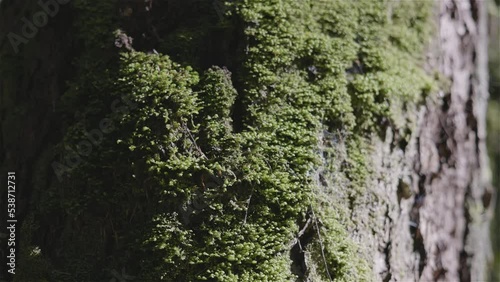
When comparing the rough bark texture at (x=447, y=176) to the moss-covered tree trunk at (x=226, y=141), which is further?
the rough bark texture at (x=447, y=176)

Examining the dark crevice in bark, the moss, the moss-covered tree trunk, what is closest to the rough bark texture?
the moss-covered tree trunk

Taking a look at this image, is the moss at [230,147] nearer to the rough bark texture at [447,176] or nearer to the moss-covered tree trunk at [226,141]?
the moss-covered tree trunk at [226,141]

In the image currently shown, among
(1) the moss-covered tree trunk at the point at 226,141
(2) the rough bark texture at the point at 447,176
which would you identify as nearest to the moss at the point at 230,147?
(1) the moss-covered tree trunk at the point at 226,141

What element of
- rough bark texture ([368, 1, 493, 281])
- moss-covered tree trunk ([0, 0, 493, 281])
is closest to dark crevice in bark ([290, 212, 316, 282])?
moss-covered tree trunk ([0, 0, 493, 281])

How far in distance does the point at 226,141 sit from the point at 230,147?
0.03 m

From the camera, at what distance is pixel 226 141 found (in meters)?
1.96

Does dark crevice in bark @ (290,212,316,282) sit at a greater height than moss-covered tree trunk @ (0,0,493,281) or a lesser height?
lesser

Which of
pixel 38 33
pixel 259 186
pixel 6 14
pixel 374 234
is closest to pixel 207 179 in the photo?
pixel 259 186

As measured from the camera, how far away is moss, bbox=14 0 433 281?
186 cm

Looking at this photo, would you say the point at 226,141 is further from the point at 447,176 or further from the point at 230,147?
the point at 447,176

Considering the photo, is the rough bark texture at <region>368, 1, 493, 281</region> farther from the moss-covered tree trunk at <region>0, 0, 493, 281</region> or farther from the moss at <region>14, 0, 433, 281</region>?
the moss at <region>14, 0, 433, 281</region>

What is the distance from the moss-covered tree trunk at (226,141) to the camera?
74.4 inches

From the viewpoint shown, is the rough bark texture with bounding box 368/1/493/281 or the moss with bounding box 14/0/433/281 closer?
the moss with bounding box 14/0/433/281

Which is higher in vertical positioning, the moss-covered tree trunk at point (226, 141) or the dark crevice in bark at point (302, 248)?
the moss-covered tree trunk at point (226, 141)
